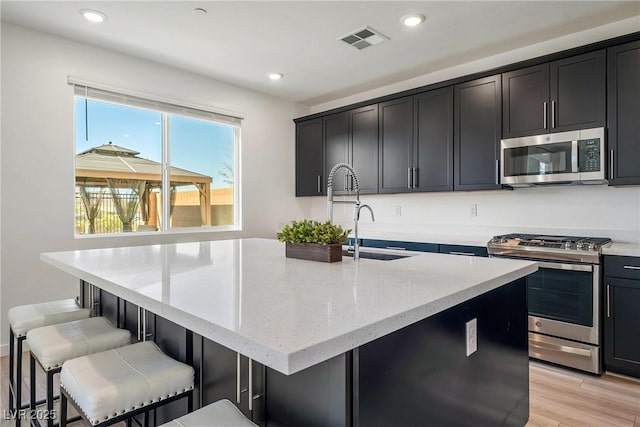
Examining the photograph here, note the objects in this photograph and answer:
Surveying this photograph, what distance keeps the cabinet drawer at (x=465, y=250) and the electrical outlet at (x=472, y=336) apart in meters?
1.98

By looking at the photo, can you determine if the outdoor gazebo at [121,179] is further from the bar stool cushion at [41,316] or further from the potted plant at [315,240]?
the potted plant at [315,240]

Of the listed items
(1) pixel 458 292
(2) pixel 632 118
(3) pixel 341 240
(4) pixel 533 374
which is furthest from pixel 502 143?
(1) pixel 458 292

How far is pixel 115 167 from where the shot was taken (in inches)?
143

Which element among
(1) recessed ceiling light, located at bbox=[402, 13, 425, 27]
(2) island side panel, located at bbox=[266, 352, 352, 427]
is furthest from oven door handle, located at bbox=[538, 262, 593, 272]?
(2) island side panel, located at bbox=[266, 352, 352, 427]

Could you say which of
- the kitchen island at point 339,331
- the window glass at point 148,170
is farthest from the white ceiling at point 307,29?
the kitchen island at point 339,331

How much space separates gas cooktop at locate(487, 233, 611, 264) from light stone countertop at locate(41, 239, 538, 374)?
4.38ft

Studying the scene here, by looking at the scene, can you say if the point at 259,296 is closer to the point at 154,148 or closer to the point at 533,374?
the point at 533,374

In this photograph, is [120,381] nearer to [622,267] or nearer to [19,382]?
[19,382]

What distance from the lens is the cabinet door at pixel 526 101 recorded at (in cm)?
302

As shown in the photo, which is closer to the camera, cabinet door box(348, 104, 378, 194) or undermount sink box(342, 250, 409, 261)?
undermount sink box(342, 250, 409, 261)

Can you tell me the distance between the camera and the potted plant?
1.82 metres

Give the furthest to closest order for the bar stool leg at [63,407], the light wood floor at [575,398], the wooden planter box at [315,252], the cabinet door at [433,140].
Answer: the cabinet door at [433,140], the light wood floor at [575,398], the wooden planter box at [315,252], the bar stool leg at [63,407]

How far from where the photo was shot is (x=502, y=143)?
323cm

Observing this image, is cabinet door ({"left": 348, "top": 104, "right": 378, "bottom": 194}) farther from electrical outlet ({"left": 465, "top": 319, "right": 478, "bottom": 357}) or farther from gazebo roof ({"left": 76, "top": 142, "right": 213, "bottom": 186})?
electrical outlet ({"left": 465, "top": 319, "right": 478, "bottom": 357})
